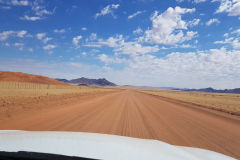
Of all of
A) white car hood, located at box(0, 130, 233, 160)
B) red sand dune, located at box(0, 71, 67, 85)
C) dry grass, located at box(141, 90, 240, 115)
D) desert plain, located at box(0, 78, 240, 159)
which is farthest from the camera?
red sand dune, located at box(0, 71, 67, 85)

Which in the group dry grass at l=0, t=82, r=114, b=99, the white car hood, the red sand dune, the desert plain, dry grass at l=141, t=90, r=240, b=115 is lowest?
dry grass at l=141, t=90, r=240, b=115

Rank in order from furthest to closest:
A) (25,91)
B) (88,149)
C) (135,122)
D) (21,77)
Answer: (21,77)
(25,91)
(135,122)
(88,149)

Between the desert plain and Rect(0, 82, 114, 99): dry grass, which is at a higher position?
the desert plain

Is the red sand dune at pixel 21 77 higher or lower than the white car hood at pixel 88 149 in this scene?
higher

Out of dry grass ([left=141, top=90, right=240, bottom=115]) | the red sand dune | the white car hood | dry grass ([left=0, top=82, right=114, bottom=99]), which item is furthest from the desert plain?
the red sand dune

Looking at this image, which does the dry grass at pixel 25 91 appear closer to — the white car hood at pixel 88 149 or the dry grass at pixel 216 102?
the white car hood at pixel 88 149

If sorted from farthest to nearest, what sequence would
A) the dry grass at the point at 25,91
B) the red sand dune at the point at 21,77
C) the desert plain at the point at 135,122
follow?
the red sand dune at the point at 21,77
the dry grass at the point at 25,91
the desert plain at the point at 135,122

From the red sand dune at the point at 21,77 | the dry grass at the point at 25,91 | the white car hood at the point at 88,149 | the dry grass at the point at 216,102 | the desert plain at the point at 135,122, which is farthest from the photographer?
the red sand dune at the point at 21,77

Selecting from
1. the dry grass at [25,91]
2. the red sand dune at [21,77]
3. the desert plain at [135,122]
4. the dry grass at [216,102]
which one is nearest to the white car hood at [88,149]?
the desert plain at [135,122]

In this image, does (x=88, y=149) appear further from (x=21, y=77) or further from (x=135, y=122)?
(x=21, y=77)

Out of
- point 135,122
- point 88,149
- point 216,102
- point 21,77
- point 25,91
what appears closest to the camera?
point 88,149

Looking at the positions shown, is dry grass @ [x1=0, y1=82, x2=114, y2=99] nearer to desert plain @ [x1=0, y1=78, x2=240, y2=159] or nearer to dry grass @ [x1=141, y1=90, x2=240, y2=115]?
desert plain @ [x1=0, y1=78, x2=240, y2=159]

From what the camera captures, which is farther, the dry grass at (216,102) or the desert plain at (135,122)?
the dry grass at (216,102)

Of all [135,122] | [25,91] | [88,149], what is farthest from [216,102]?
[25,91]
